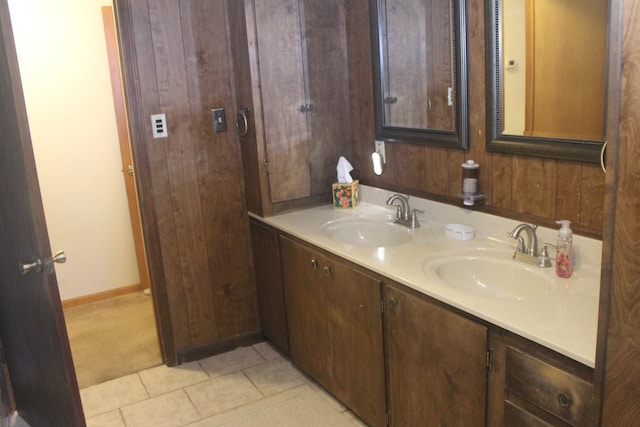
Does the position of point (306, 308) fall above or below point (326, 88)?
below

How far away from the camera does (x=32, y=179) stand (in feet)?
5.94

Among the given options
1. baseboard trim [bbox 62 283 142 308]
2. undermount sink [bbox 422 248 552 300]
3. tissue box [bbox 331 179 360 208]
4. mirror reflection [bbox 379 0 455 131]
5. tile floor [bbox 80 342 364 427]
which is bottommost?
tile floor [bbox 80 342 364 427]

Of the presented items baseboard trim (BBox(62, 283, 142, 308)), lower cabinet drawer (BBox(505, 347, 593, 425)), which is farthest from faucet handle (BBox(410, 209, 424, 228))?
baseboard trim (BBox(62, 283, 142, 308))

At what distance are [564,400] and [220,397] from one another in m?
1.73

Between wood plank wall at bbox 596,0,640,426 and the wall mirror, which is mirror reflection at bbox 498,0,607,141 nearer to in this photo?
the wall mirror

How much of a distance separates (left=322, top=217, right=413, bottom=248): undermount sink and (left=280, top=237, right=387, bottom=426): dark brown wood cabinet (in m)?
0.21

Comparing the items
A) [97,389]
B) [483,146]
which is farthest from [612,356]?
[97,389]

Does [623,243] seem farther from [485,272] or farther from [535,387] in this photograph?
[485,272]

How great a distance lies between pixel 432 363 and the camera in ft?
6.15

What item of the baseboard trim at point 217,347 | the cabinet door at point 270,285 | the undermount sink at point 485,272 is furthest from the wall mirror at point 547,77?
the baseboard trim at point 217,347

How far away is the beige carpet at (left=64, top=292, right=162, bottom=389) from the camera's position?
309 centimetres

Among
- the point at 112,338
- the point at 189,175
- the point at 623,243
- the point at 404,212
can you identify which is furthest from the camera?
the point at 112,338

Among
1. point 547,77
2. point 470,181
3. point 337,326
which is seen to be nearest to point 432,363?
point 337,326

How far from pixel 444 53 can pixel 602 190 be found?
2.78 ft
